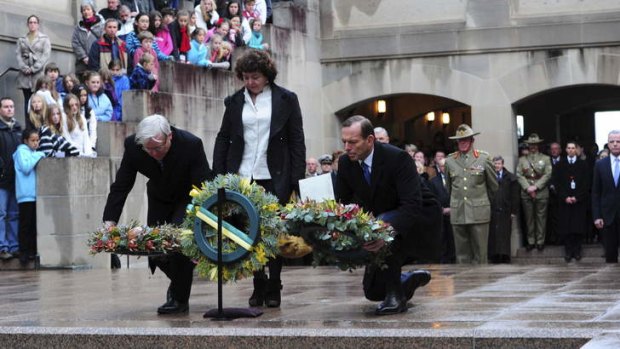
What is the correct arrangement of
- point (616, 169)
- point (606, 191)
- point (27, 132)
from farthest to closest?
point (606, 191)
point (616, 169)
point (27, 132)

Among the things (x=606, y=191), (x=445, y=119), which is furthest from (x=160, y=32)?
(x=445, y=119)

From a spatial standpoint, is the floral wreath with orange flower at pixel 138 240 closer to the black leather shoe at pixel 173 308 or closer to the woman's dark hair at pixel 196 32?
the black leather shoe at pixel 173 308

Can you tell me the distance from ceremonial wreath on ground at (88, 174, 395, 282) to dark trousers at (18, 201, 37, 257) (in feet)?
24.7

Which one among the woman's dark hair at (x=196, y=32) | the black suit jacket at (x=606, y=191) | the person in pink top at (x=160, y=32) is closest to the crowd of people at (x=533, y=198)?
the black suit jacket at (x=606, y=191)

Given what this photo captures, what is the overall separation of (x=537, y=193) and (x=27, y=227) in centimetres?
886

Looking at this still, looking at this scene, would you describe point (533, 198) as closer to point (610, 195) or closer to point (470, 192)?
point (470, 192)

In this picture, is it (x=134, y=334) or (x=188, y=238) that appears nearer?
(x=134, y=334)

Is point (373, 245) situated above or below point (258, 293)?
above

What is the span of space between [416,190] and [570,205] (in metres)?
12.4

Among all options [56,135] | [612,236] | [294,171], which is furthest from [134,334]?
[612,236]

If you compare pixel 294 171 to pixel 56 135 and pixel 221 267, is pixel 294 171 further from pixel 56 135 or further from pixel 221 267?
pixel 56 135

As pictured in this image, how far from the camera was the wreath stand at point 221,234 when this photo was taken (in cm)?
948

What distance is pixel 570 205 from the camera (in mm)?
21609

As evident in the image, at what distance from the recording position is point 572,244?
70.4 feet
